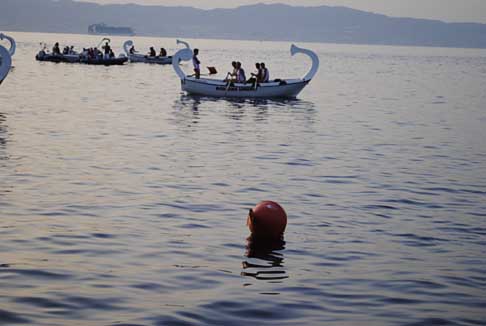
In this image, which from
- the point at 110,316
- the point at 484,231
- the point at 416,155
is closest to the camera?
the point at 110,316

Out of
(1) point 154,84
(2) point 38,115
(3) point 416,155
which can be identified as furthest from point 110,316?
(1) point 154,84

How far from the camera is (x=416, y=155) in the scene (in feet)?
74.4

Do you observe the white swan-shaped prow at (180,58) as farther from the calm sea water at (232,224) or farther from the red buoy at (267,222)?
the red buoy at (267,222)

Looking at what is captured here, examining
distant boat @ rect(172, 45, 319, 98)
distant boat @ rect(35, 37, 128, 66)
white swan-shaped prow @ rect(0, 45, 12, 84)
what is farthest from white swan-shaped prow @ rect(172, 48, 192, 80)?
distant boat @ rect(35, 37, 128, 66)

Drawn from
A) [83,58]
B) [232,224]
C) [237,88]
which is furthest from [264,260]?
[83,58]

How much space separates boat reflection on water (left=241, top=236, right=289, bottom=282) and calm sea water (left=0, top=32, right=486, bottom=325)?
48 mm

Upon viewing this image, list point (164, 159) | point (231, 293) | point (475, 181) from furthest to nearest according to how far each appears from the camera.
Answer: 1. point (164, 159)
2. point (475, 181)
3. point (231, 293)

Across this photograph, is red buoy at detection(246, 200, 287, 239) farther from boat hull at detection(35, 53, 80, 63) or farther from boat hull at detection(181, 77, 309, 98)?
boat hull at detection(35, 53, 80, 63)

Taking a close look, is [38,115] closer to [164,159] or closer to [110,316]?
[164,159]

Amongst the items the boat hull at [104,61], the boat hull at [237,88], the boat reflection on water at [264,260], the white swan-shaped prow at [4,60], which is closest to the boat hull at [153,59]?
the boat hull at [104,61]

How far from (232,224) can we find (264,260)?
208 centimetres

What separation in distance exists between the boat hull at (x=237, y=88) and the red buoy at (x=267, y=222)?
1079 inches

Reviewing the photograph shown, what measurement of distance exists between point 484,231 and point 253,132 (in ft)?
46.8

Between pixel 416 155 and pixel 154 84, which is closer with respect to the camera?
pixel 416 155
